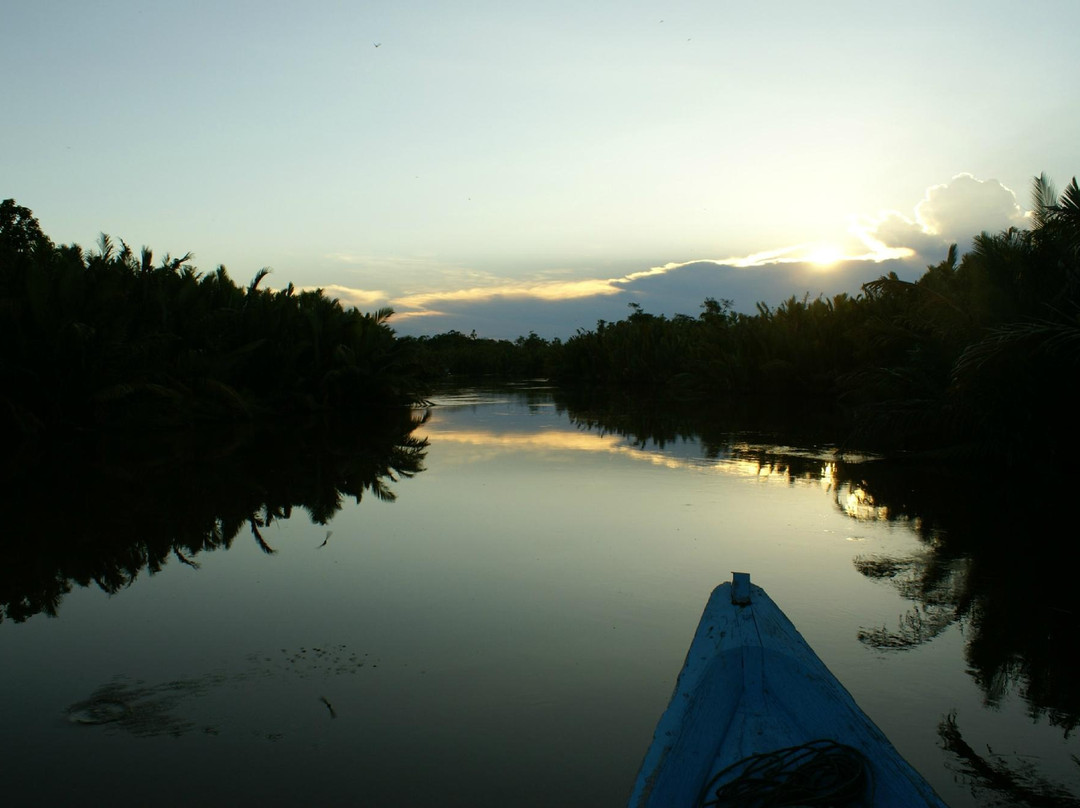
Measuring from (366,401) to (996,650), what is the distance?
73.7 feet

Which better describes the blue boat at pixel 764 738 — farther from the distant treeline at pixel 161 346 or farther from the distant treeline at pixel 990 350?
the distant treeline at pixel 161 346

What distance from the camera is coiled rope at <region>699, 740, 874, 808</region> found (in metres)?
2.27

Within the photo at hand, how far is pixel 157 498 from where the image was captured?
8938mm

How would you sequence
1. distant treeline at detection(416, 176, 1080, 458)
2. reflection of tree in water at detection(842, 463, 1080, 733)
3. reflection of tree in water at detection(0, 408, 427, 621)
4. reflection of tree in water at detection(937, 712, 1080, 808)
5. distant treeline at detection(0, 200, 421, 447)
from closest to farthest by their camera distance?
reflection of tree in water at detection(937, 712, 1080, 808) < reflection of tree in water at detection(842, 463, 1080, 733) < reflection of tree in water at detection(0, 408, 427, 621) < distant treeline at detection(416, 176, 1080, 458) < distant treeline at detection(0, 200, 421, 447)

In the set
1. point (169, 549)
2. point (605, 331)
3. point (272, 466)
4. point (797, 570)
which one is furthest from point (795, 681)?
point (605, 331)

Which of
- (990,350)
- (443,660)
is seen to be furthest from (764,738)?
(990,350)

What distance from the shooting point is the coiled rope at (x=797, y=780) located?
227 cm

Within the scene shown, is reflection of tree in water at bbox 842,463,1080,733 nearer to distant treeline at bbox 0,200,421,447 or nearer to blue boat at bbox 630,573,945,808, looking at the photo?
blue boat at bbox 630,573,945,808

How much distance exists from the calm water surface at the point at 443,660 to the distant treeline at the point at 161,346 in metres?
9.23

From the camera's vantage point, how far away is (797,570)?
20.0 ft

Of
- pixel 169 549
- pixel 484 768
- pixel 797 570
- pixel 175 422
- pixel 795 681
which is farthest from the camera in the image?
pixel 175 422

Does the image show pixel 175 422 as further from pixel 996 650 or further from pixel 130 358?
pixel 996 650

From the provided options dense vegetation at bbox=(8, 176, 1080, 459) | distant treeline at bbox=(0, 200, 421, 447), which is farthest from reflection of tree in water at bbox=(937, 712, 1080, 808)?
distant treeline at bbox=(0, 200, 421, 447)

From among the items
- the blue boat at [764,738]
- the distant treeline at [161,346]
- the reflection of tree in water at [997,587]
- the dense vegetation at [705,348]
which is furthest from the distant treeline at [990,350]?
the distant treeline at [161,346]
